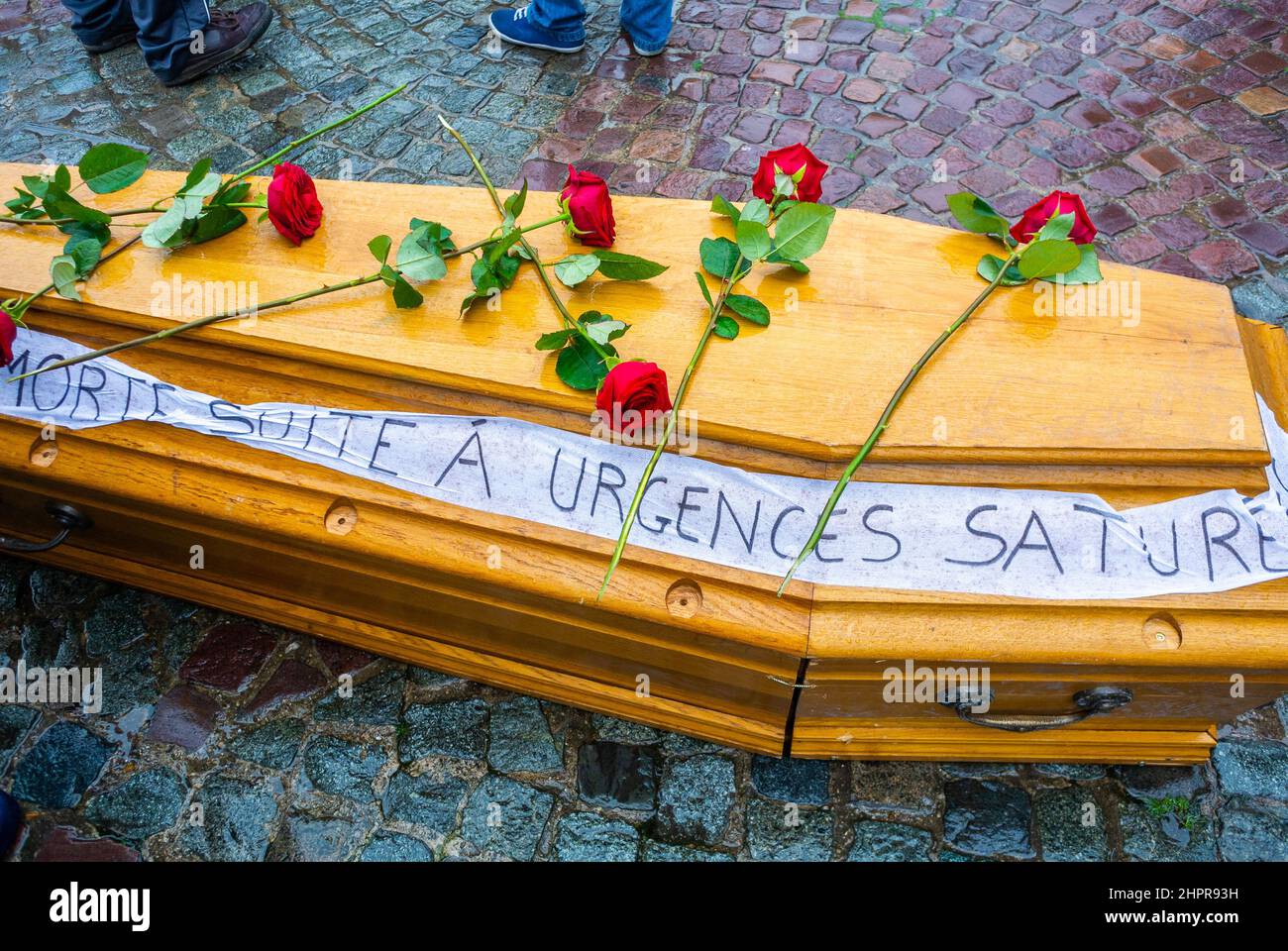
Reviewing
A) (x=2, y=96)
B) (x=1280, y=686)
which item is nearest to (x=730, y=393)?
(x=1280, y=686)

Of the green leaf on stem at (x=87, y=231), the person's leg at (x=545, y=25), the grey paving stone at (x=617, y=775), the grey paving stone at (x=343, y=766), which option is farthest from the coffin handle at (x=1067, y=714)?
the person's leg at (x=545, y=25)

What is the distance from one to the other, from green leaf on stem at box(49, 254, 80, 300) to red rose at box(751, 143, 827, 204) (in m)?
1.73

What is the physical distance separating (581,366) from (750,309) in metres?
0.42

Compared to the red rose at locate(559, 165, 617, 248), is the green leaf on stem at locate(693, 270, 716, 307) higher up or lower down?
lower down

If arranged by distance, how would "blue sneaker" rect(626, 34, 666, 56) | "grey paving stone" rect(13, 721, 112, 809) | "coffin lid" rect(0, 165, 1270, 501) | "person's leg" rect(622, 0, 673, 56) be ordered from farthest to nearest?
"blue sneaker" rect(626, 34, 666, 56)
"person's leg" rect(622, 0, 673, 56)
"grey paving stone" rect(13, 721, 112, 809)
"coffin lid" rect(0, 165, 1270, 501)

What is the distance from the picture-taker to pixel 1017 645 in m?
1.84

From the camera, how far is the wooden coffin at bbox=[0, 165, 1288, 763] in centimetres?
188

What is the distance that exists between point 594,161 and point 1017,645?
9.53 ft

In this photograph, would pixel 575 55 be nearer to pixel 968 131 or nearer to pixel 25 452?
pixel 968 131

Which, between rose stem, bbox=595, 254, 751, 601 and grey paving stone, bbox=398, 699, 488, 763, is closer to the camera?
rose stem, bbox=595, 254, 751, 601

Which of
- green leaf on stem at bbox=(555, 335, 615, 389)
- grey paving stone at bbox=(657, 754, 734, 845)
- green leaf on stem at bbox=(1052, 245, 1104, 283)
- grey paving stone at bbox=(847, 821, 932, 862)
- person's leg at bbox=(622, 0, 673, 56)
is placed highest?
person's leg at bbox=(622, 0, 673, 56)

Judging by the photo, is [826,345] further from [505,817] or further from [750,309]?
[505,817]

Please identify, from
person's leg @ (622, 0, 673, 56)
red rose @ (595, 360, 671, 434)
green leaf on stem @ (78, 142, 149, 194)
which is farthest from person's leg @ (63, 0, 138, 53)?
red rose @ (595, 360, 671, 434)

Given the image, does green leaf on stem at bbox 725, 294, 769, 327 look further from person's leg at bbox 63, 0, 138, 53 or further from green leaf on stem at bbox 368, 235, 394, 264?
person's leg at bbox 63, 0, 138, 53
